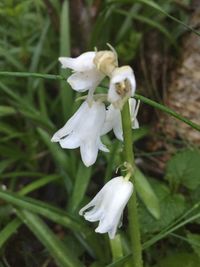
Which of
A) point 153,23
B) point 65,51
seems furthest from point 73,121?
point 153,23

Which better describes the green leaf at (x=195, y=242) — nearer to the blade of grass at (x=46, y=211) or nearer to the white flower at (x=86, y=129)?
the blade of grass at (x=46, y=211)

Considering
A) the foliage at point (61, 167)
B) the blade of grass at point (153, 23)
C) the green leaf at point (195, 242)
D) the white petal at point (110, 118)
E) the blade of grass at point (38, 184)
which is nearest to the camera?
the white petal at point (110, 118)

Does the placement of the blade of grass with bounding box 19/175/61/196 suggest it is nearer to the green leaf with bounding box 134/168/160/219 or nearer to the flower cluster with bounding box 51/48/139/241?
the green leaf with bounding box 134/168/160/219

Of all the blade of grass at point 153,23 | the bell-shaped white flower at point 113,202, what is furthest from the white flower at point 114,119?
the blade of grass at point 153,23

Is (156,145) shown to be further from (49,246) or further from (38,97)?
(49,246)

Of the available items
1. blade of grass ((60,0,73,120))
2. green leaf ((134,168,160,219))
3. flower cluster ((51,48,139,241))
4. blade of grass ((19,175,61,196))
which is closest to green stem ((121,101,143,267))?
flower cluster ((51,48,139,241))

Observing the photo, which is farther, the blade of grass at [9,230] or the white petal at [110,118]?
the blade of grass at [9,230]

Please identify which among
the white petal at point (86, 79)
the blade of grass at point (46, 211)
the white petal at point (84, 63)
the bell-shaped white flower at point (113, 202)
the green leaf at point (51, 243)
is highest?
the white petal at point (84, 63)

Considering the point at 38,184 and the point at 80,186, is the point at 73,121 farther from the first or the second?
the point at 38,184
